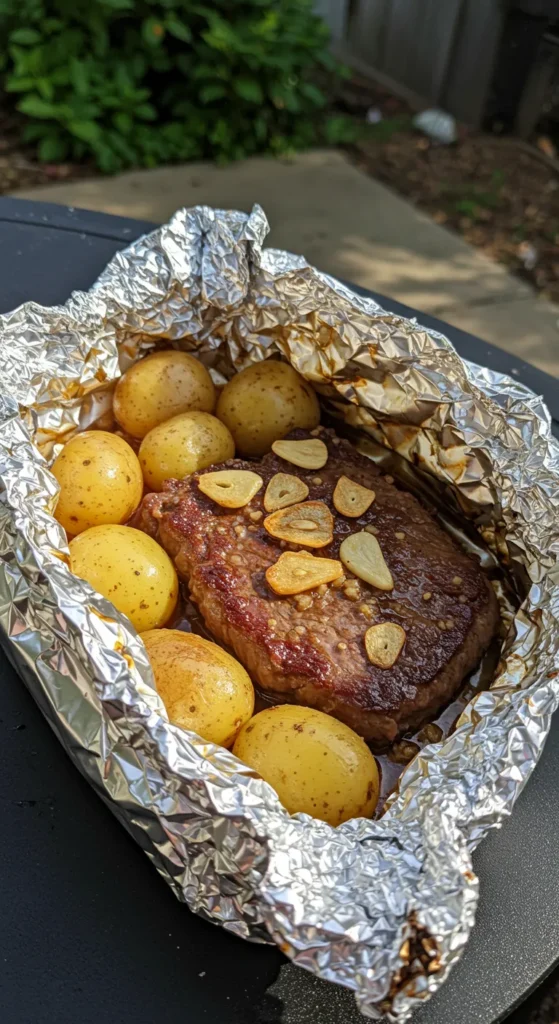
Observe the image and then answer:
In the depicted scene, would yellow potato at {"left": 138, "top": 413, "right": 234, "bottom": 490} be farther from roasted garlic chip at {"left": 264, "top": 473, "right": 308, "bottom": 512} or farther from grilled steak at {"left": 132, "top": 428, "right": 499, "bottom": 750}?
roasted garlic chip at {"left": 264, "top": 473, "right": 308, "bottom": 512}

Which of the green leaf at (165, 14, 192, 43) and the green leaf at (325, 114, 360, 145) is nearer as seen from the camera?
the green leaf at (165, 14, 192, 43)

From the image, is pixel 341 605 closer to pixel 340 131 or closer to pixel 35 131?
pixel 35 131

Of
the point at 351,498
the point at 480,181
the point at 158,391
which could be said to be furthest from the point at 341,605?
the point at 480,181

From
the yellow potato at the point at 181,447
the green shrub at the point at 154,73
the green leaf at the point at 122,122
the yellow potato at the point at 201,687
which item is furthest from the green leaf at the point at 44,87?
the yellow potato at the point at 201,687

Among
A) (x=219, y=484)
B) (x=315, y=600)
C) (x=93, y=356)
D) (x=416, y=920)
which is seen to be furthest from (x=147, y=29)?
(x=416, y=920)

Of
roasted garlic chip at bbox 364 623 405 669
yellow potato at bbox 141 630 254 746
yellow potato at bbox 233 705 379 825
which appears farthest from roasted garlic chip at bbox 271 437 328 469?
yellow potato at bbox 233 705 379 825

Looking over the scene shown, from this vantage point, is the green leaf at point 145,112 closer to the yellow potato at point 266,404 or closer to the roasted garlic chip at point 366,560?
the yellow potato at point 266,404

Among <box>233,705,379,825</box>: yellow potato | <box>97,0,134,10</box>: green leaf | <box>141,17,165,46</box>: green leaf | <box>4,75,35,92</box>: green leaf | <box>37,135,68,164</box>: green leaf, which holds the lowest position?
<box>37,135,68,164</box>: green leaf
